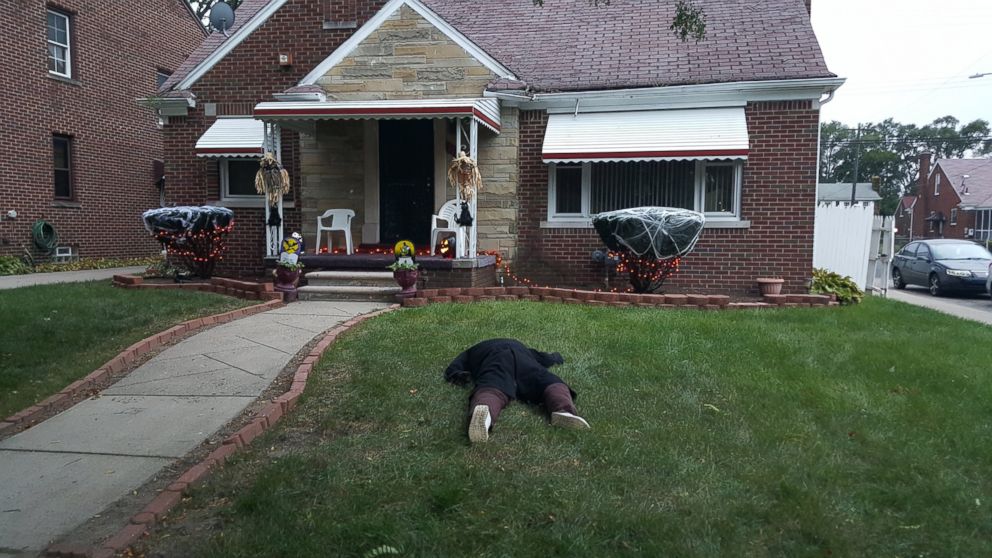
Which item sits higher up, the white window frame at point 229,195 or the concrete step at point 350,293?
the white window frame at point 229,195

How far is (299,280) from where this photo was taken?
984 cm

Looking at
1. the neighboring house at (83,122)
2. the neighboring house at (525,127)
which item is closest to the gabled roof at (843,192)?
the neighboring house at (525,127)

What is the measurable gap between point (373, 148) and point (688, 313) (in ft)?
20.1

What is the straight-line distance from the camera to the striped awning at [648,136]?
992 centimetres

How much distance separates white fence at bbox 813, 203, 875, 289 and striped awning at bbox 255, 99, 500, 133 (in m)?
6.82

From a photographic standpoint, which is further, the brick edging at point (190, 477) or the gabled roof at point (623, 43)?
the gabled roof at point (623, 43)

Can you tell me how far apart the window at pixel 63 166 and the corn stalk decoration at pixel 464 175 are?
1262 cm

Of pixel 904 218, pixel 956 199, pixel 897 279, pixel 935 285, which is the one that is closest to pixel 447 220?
pixel 935 285

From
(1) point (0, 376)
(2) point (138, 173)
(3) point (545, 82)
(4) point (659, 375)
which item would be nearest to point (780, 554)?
(4) point (659, 375)

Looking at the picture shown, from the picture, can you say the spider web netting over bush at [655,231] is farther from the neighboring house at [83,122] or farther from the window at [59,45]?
the window at [59,45]

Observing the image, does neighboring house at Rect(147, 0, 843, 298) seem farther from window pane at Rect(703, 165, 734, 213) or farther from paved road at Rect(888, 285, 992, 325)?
paved road at Rect(888, 285, 992, 325)

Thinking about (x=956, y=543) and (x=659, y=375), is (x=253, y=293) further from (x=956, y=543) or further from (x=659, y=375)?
(x=956, y=543)

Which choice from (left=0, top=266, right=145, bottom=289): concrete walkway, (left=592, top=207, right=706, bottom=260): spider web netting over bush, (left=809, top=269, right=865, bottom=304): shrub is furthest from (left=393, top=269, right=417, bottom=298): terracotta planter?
(left=0, top=266, right=145, bottom=289): concrete walkway

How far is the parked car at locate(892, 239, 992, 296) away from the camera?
16922mm
